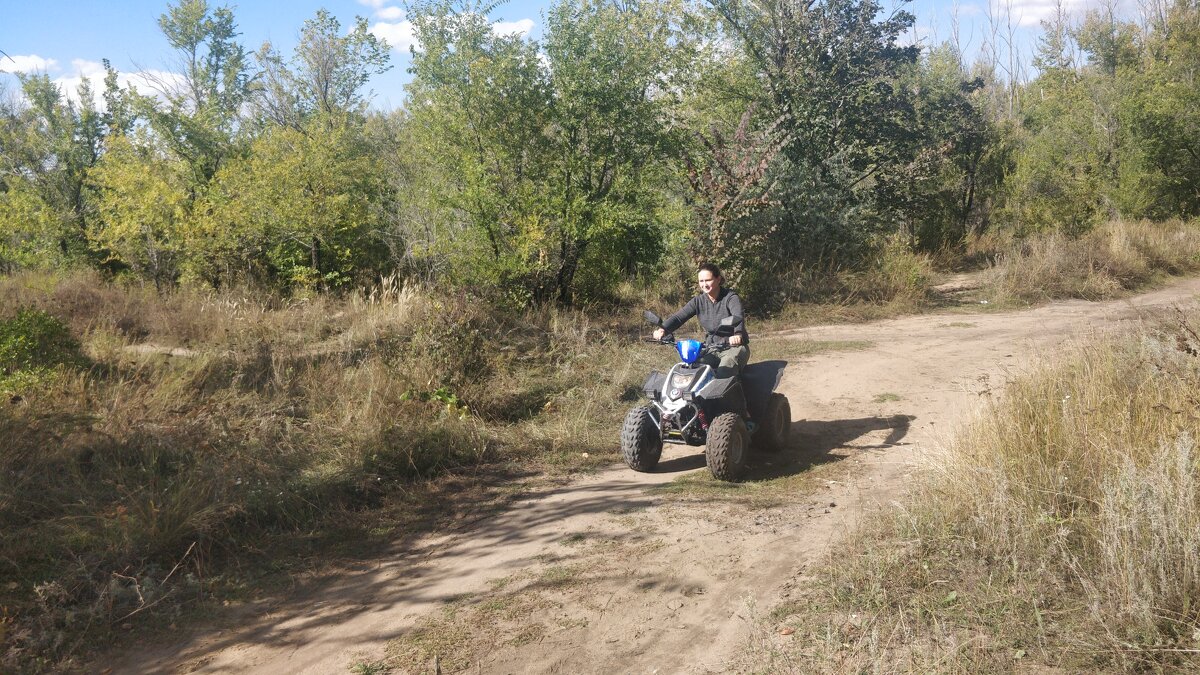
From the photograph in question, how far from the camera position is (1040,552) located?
14.1 feet

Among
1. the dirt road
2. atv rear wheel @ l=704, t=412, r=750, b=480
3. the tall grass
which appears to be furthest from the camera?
atv rear wheel @ l=704, t=412, r=750, b=480

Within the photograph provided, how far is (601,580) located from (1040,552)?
2.36m

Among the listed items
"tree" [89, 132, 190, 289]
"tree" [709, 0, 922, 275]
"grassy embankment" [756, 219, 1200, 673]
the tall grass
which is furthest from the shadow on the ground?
"tree" [89, 132, 190, 289]

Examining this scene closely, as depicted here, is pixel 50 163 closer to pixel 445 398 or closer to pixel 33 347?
pixel 33 347

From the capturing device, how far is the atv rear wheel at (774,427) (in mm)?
7609

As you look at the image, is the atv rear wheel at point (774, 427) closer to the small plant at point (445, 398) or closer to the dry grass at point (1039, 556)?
the dry grass at point (1039, 556)

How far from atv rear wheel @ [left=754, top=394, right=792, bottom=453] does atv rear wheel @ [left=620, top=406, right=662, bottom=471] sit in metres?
0.99

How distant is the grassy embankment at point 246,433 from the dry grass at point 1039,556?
3344 millimetres

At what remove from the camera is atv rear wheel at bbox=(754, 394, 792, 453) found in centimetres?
761

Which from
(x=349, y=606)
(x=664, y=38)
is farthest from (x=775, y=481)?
(x=664, y=38)

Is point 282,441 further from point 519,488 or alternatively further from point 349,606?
point 349,606

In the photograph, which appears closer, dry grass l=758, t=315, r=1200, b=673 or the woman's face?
dry grass l=758, t=315, r=1200, b=673

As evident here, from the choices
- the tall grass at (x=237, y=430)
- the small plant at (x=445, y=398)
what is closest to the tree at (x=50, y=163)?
the tall grass at (x=237, y=430)

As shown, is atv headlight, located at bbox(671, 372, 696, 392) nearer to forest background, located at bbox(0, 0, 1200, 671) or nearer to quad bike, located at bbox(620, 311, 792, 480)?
quad bike, located at bbox(620, 311, 792, 480)
